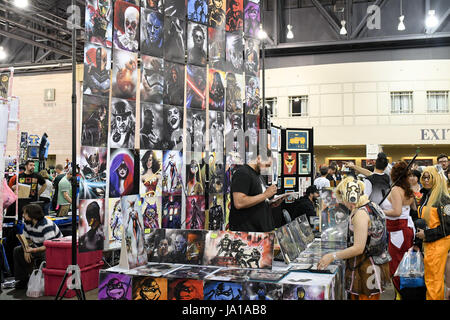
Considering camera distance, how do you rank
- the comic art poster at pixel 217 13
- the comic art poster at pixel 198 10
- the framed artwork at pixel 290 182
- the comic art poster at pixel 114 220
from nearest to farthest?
the comic art poster at pixel 114 220 < the comic art poster at pixel 198 10 < the comic art poster at pixel 217 13 < the framed artwork at pixel 290 182

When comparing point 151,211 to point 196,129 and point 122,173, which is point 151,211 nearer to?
point 122,173

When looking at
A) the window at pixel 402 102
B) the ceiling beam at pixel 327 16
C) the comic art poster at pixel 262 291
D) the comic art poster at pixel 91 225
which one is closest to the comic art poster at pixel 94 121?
the comic art poster at pixel 91 225

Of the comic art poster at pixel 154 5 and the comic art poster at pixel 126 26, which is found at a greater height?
the comic art poster at pixel 154 5

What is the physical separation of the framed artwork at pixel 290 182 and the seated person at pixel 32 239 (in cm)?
394

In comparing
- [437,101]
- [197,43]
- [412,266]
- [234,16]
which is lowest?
[412,266]

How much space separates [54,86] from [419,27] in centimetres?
1414

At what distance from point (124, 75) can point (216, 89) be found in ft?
4.23

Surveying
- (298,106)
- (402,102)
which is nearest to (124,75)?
(298,106)

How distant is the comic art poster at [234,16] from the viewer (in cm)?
493

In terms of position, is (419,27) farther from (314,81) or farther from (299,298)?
(299,298)

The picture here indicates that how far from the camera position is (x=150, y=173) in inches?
160

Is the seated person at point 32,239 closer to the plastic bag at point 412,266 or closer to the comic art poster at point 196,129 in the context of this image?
the comic art poster at point 196,129
